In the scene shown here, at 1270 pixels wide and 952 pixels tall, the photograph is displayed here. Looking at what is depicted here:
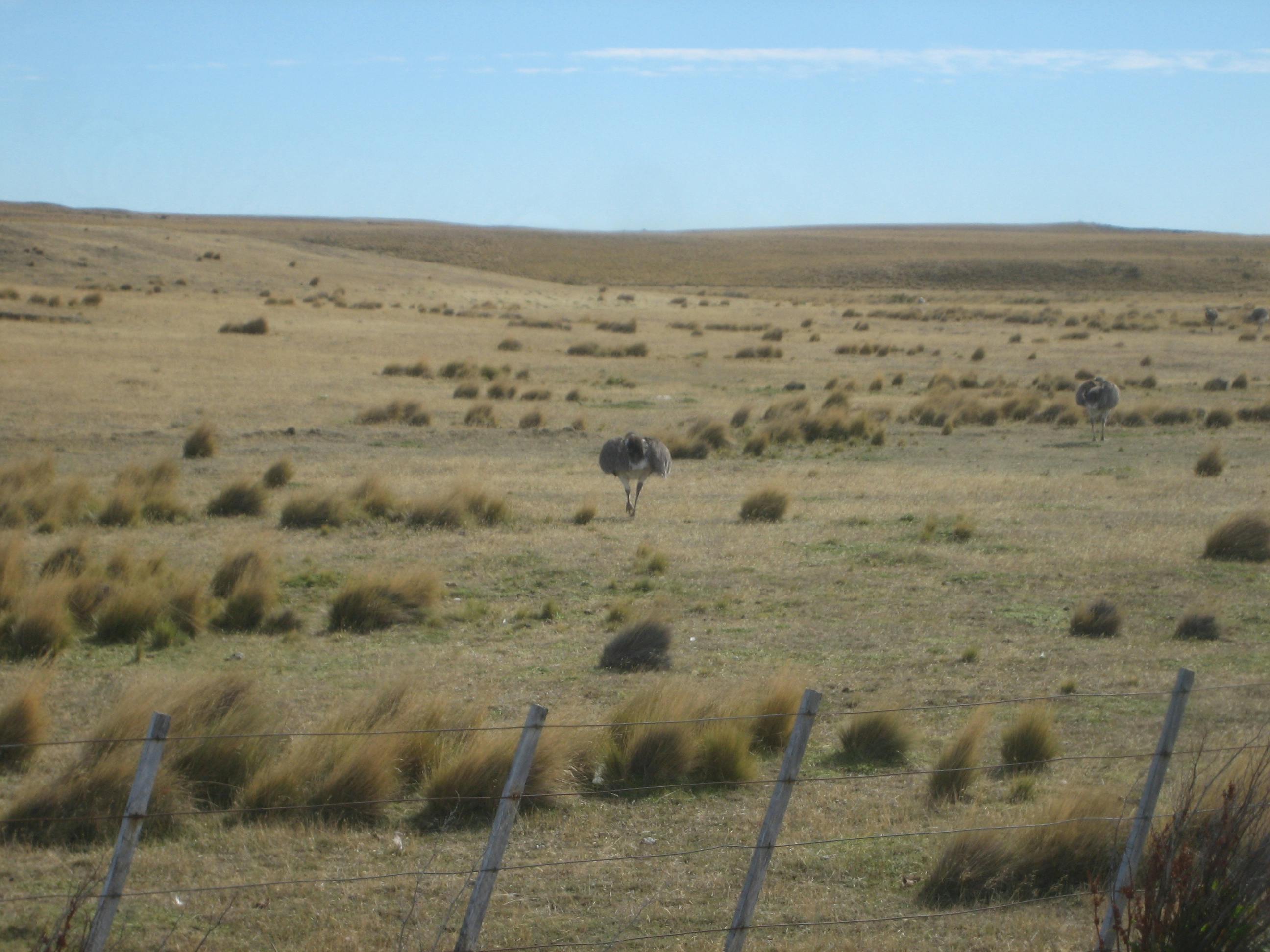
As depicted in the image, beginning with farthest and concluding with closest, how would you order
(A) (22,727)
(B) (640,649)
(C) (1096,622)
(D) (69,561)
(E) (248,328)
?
1. (E) (248,328)
2. (D) (69,561)
3. (C) (1096,622)
4. (B) (640,649)
5. (A) (22,727)

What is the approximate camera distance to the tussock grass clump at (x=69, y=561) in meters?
11.5

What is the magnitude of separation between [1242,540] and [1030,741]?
7.12 metres

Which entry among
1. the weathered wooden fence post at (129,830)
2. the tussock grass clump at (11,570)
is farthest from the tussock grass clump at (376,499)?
the weathered wooden fence post at (129,830)

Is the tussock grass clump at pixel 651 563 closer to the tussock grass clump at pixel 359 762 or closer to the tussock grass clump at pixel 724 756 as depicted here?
the tussock grass clump at pixel 359 762

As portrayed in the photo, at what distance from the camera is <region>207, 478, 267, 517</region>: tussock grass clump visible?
15211mm

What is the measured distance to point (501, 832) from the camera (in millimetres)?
4199

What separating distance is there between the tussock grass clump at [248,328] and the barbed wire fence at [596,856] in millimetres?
32755

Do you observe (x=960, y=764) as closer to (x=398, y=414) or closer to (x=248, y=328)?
(x=398, y=414)

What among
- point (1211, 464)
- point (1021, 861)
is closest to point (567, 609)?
point (1021, 861)

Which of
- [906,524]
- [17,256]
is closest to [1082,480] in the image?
[906,524]

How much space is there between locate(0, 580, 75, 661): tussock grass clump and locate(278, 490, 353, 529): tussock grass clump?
4.66 meters

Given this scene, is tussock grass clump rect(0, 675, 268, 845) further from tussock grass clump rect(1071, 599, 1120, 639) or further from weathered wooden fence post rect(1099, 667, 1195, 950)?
tussock grass clump rect(1071, 599, 1120, 639)

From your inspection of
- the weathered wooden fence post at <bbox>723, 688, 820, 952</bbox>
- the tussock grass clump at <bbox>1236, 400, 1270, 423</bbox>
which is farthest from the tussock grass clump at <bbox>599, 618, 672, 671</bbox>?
the tussock grass clump at <bbox>1236, 400, 1270, 423</bbox>

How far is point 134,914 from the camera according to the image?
5441 mm
